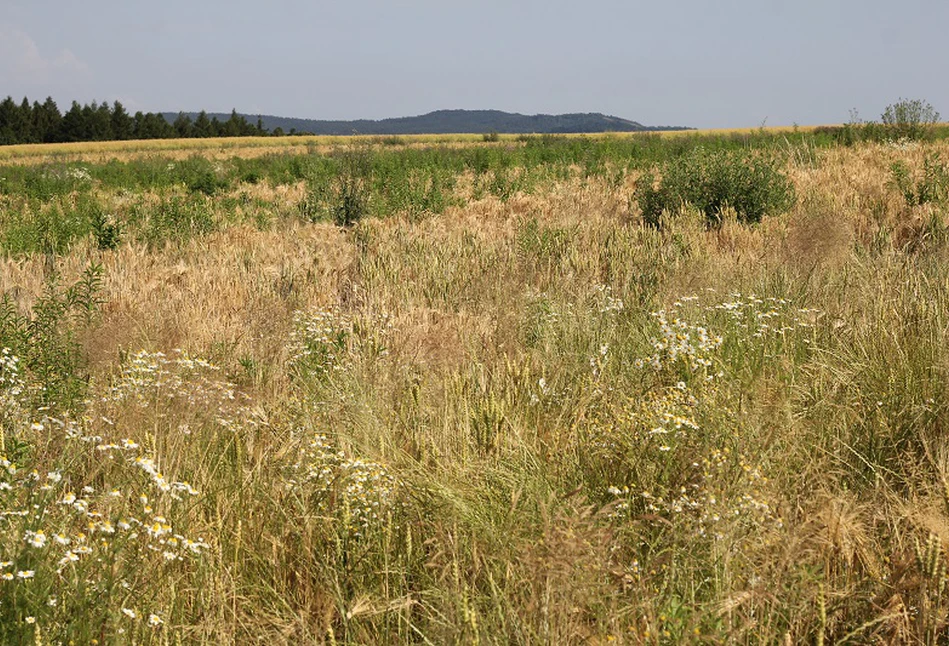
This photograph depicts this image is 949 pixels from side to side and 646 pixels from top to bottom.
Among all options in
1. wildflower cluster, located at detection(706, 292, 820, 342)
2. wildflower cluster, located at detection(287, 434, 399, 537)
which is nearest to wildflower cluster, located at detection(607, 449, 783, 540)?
wildflower cluster, located at detection(287, 434, 399, 537)

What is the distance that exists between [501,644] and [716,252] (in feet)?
20.1

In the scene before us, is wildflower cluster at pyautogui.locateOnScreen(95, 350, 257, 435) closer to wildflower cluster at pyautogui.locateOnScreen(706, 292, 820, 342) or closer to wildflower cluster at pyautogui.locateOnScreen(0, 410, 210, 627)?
wildflower cluster at pyautogui.locateOnScreen(0, 410, 210, 627)

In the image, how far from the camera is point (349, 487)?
265 centimetres

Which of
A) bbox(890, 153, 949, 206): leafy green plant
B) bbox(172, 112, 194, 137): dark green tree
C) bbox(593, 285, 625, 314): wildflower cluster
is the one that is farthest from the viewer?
bbox(172, 112, 194, 137): dark green tree

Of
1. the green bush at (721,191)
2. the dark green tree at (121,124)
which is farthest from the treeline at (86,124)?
the green bush at (721,191)

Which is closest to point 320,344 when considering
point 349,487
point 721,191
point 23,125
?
point 349,487

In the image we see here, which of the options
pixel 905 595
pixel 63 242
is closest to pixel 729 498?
pixel 905 595

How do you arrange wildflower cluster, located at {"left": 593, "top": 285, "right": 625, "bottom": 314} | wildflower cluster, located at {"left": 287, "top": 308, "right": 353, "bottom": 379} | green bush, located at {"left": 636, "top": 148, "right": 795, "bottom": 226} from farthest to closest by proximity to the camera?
green bush, located at {"left": 636, "top": 148, "right": 795, "bottom": 226}, wildflower cluster, located at {"left": 593, "top": 285, "right": 625, "bottom": 314}, wildflower cluster, located at {"left": 287, "top": 308, "right": 353, "bottom": 379}

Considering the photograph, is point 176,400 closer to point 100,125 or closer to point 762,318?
point 762,318

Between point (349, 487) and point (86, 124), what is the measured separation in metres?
98.4

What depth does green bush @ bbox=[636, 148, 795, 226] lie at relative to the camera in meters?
9.61

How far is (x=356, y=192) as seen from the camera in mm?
11242

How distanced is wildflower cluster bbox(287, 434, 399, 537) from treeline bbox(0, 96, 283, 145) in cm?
9332

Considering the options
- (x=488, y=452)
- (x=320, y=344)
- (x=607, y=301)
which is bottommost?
(x=488, y=452)
